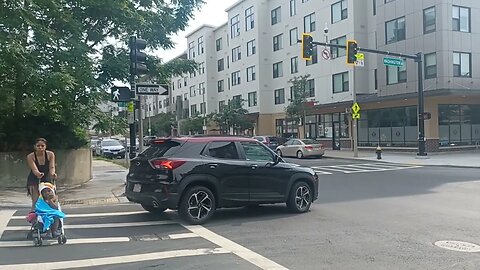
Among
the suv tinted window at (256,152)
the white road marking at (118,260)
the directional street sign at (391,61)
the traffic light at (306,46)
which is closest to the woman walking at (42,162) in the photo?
the white road marking at (118,260)

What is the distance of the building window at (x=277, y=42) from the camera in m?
50.4

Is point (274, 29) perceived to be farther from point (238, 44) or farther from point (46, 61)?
point (46, 61)

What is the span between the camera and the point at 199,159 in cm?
905

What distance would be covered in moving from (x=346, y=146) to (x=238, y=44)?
79.1ft

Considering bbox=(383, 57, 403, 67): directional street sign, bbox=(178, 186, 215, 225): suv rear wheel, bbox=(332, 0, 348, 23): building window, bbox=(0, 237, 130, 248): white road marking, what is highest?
bbox=(332, 0, 348, 23): building window

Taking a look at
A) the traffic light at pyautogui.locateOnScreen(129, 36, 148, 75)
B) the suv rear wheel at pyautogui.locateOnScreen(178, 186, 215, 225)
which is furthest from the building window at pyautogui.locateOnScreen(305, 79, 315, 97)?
the suv rear wheel at pyautogui.locateOnScreen(178, 186, 215, 225)

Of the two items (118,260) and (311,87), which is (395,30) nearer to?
(311,87)

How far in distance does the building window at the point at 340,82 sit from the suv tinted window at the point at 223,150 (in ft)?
102

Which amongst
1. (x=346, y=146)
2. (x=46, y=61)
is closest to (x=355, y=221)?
(x=46, y=61)

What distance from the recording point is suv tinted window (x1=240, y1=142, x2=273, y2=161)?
32.1ft

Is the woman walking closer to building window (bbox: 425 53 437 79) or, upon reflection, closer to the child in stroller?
the child in stroller

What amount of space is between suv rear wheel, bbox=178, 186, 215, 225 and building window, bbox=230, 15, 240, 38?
50.8 metres

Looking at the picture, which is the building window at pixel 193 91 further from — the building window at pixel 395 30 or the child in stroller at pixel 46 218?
the child in stroller at pixel 46 218

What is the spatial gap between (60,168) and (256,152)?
867 cm
